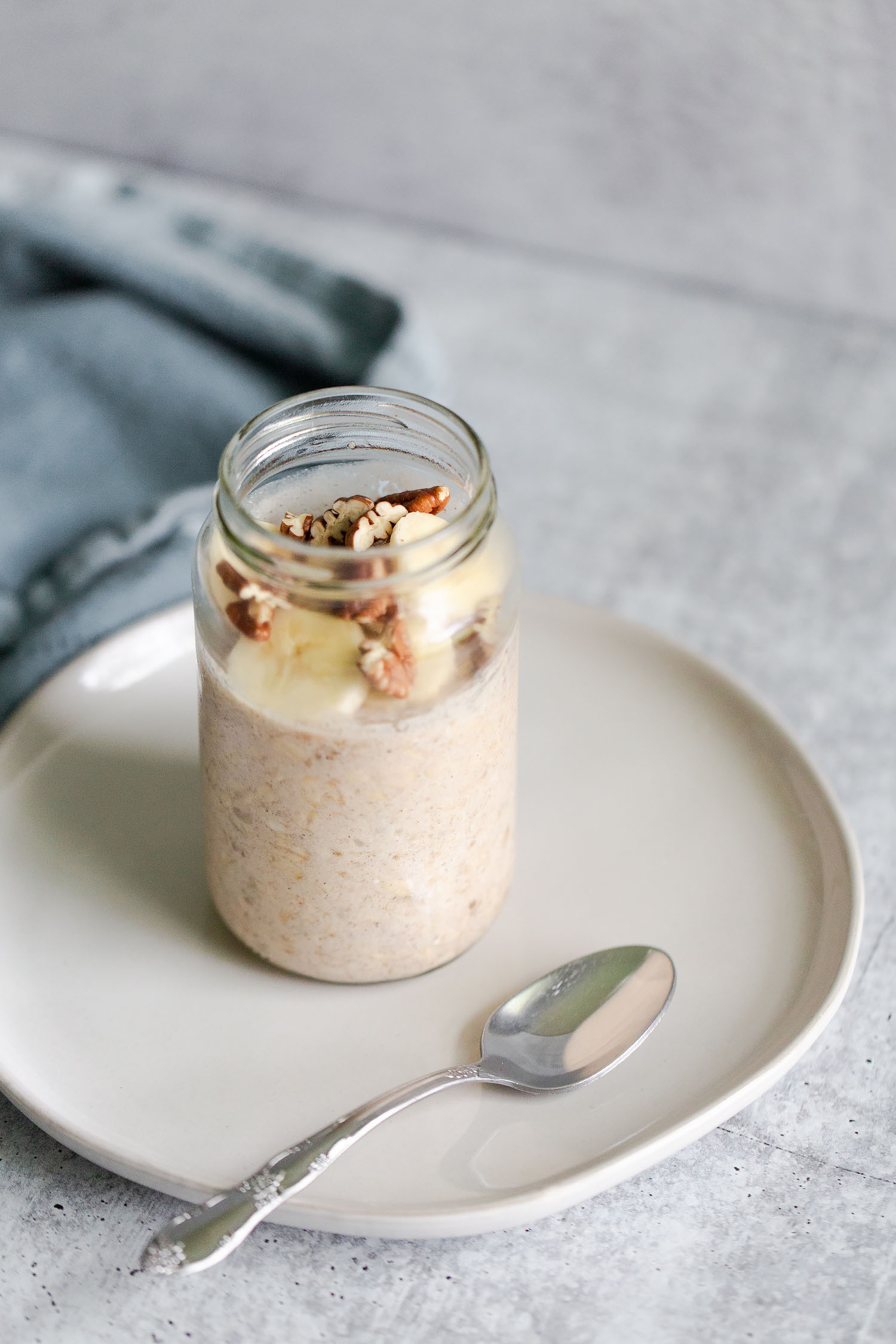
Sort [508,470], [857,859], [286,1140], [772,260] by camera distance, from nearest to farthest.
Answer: [286,1140], [857,859], [508,470], [772,260]

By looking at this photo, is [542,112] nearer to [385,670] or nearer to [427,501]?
[427,501]

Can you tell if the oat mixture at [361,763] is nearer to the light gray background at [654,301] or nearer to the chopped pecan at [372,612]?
the chopped pecan at [372,612]

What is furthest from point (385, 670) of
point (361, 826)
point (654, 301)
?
point (654, 301)

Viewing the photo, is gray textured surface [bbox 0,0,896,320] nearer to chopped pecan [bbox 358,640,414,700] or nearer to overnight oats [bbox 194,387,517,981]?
overnight oats [bbox 194,387,517,981]

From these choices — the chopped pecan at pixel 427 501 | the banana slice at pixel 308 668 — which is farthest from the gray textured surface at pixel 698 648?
the chopped pecan at pixel 427 501

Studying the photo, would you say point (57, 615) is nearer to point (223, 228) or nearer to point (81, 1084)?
point (81, 1084)

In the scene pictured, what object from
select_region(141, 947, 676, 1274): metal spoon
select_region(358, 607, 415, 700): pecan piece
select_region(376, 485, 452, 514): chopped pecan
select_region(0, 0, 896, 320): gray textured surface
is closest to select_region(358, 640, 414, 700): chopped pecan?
select_region(358, 607, 415, 700): pecan piece

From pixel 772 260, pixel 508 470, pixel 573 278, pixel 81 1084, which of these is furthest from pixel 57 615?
pixel 772 260
